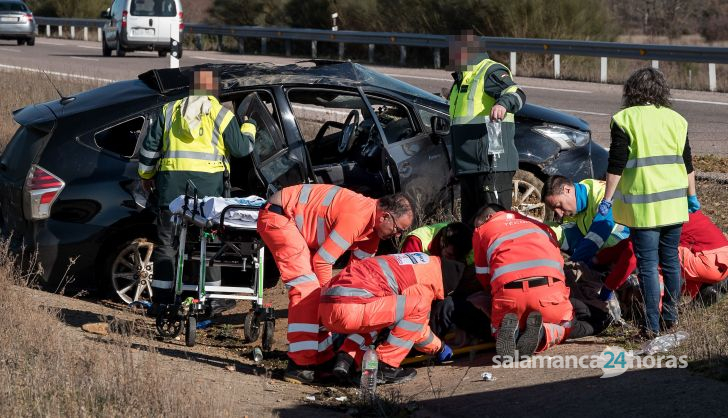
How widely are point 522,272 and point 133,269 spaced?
3.16 metres

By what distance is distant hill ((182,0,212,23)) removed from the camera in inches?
2011

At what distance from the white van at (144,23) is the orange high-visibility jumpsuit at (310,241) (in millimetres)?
20968

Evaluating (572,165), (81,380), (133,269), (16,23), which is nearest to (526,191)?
(572,165)

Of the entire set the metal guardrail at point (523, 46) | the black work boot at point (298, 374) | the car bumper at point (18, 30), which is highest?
the car bumper at point (18, 30)

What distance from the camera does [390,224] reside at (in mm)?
6707

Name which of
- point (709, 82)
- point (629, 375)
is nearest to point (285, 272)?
point (629, 375)

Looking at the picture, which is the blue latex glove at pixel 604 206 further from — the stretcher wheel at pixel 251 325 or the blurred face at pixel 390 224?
the stretcher wheel at pixel 251 325

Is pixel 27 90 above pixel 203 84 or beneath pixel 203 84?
beneath

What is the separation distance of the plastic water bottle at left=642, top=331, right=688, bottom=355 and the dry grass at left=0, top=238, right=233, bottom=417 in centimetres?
260

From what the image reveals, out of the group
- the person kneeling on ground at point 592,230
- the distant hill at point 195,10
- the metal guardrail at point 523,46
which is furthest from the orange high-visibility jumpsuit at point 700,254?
the distant hill at point 195,10

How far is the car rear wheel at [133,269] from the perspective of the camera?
8.27 m

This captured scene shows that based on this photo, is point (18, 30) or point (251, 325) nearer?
point (251, 325)

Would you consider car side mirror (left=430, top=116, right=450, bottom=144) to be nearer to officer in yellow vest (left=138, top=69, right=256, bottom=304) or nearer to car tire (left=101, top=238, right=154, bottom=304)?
officer in yellow vest (left=138, top=69, right=256, bottom=304)

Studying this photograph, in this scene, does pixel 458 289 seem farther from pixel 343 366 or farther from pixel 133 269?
pixel 133 269
